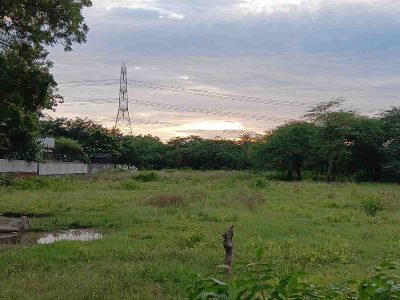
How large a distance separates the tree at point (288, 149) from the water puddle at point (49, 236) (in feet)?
105

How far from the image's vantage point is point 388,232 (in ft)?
45.1

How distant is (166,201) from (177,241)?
8533mm

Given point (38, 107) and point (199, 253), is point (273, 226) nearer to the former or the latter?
point (199, 253)

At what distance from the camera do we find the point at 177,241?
39.3 ft

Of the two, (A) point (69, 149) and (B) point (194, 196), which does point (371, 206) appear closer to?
(B) point (194, 196)

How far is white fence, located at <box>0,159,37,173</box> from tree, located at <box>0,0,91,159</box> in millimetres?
21725

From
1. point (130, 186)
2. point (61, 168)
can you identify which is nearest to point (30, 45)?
point (130, 186)

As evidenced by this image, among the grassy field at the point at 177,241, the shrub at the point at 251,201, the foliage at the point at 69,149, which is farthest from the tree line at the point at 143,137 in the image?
the shrub at the point at 251,201

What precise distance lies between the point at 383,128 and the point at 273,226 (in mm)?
35573

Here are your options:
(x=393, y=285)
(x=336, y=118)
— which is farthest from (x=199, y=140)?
(x=393, y=285)

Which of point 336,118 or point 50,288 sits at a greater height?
point 336,118

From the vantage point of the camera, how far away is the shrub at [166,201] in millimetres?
20028

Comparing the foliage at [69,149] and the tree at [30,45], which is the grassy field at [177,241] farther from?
the foliage at [69,149]

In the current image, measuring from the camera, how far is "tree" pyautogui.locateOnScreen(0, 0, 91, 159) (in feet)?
44.5
